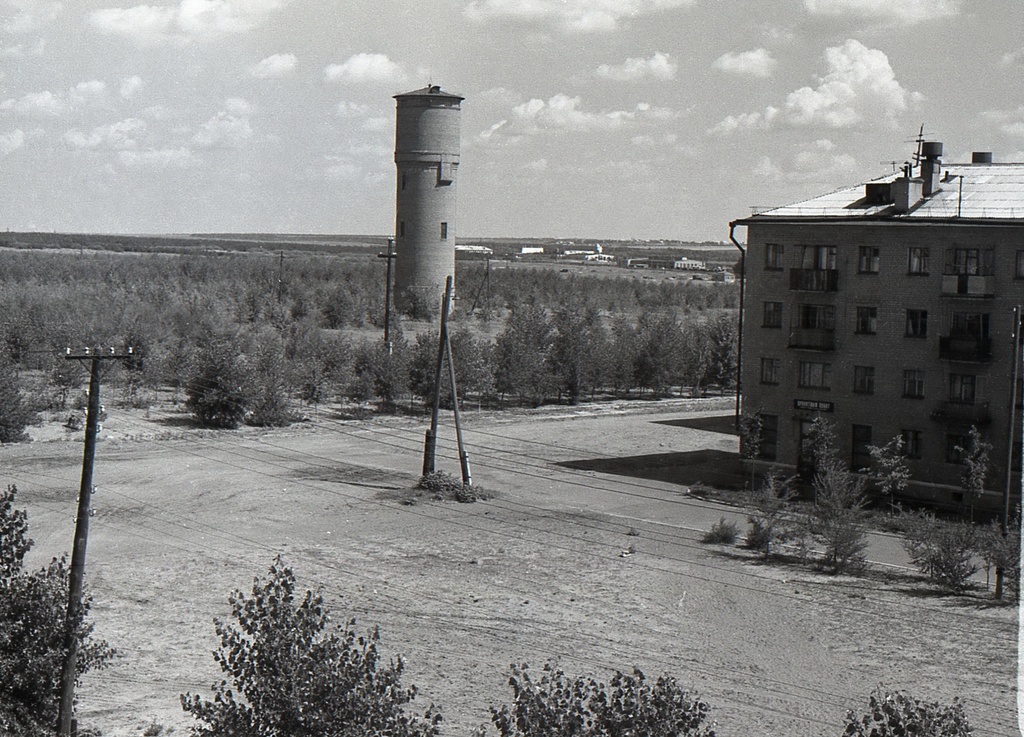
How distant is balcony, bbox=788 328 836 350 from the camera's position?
36000mm

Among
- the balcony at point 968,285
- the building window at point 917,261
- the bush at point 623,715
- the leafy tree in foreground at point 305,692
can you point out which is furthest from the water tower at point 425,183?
the bush at point 623,715

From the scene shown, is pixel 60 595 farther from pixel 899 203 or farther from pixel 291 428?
pixel 291 428

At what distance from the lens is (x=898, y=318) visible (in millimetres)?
34656

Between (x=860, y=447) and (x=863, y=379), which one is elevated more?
(x=863, y=379)

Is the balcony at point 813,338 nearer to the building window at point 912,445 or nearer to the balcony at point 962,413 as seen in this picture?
the building window at point 912,445

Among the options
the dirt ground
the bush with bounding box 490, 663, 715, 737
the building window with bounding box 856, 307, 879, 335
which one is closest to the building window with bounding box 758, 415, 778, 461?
the dirt ground

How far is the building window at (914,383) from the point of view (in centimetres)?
3403

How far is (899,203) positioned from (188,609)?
22.7 m

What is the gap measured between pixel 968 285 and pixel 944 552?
34.1 ft

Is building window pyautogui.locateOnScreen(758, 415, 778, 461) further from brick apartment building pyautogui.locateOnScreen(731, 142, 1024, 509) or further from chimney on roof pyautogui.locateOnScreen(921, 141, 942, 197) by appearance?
chimney on roof pyautogui.locateOnScreen(921, 141, 942, 197)

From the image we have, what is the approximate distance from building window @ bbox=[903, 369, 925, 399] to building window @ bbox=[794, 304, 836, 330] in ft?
8.95

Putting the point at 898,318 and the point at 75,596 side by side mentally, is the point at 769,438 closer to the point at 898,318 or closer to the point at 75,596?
the point at 898,318

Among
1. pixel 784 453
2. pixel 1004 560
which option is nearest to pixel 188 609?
pixel 1004 560

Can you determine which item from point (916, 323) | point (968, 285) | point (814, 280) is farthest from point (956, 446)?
point (814, 280)
